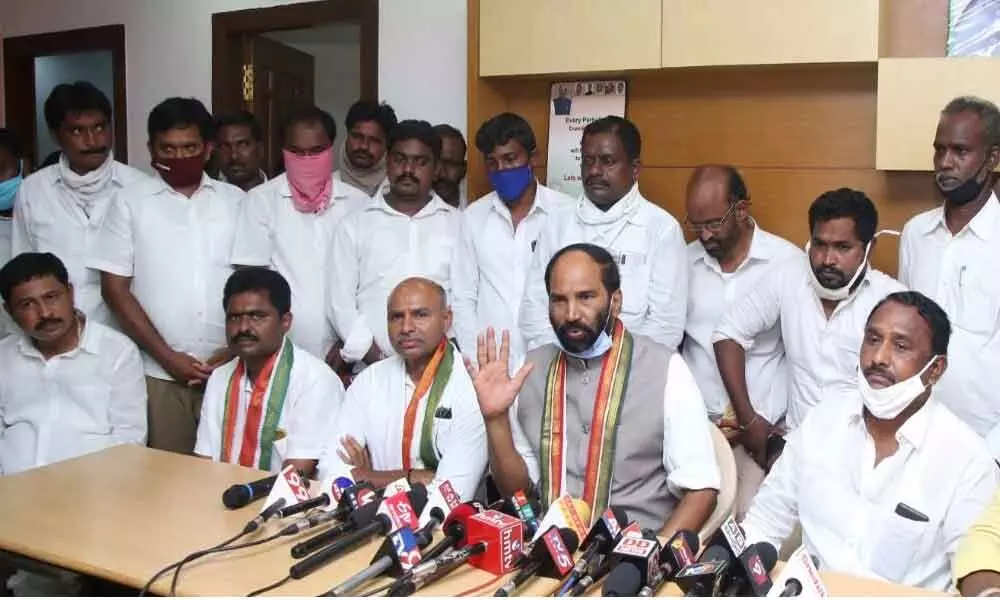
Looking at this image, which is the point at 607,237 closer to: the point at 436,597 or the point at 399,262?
the point at 399,262

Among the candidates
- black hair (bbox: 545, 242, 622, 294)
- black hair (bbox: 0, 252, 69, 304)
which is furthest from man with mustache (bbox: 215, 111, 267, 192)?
black hair (bbox: 545, 242, 622, 294)

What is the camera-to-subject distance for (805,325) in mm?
2920

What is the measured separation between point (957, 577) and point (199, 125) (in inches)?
117

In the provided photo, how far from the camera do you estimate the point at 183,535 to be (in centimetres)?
209

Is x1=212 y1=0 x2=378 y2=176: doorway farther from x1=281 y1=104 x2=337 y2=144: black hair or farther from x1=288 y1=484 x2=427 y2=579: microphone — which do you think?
x1=288 y1=484 x2=427 y2=579: microphone

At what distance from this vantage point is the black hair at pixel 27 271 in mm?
3178

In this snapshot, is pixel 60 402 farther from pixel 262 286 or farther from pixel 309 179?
pixel 309 179

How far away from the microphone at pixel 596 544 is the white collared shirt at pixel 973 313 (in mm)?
1526

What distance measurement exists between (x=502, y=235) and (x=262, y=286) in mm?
928

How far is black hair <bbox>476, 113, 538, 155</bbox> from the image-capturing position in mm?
3451

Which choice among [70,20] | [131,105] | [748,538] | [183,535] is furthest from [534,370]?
[70,20]

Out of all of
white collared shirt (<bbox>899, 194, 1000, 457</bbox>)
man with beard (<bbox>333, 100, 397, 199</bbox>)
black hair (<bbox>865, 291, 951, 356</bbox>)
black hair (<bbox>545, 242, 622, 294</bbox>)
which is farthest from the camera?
man with beard (<bbox>333, 100, 397, 199</bbox>)

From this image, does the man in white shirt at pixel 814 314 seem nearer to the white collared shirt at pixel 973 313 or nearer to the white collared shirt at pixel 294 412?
the white collared shirt at pixel 973 313

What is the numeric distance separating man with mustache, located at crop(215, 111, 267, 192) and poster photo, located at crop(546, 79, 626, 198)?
1.37 metres
